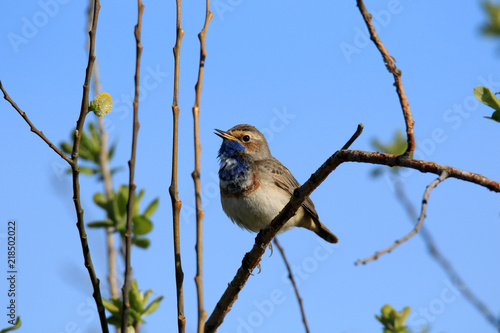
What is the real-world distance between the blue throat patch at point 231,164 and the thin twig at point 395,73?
462 cm

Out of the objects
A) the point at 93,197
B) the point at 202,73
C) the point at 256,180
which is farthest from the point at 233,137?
the point at 202,73

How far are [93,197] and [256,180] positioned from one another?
300 centimetres

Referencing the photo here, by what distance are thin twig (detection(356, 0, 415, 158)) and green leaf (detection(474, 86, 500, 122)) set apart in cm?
50

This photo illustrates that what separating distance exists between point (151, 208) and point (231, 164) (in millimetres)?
2936

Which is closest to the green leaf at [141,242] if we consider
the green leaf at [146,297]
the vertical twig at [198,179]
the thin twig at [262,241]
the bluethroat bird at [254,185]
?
the green leaf at [146,297]

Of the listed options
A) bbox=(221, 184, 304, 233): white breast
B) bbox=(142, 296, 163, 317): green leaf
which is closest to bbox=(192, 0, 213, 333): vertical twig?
bbox=(142, 296, 163, 317): green leaf

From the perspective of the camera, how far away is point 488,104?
3127mm

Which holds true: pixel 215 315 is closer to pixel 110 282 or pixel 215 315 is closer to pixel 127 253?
pixel 110 282

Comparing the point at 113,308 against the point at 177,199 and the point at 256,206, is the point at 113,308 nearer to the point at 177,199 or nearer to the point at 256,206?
the point at 177,199

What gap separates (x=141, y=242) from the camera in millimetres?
4527

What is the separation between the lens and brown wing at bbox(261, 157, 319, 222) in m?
7.74

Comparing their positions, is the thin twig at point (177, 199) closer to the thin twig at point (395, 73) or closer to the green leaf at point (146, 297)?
the thin twig at point (395, 73)

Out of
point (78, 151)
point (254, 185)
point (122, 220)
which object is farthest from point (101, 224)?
point (254, 185)

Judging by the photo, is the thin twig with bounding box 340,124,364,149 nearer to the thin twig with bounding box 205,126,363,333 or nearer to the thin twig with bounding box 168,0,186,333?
the thin twig with bounding box 205,126,363,333
